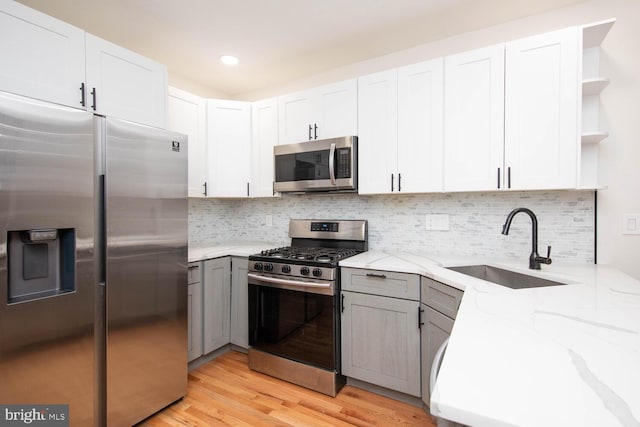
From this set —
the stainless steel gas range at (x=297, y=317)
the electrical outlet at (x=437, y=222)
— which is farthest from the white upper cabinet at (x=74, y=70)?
the electrical outlet at (x=437, y=222)

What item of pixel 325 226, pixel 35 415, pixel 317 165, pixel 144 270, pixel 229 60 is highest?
pixel 229 60

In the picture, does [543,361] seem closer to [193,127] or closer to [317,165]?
[317,165]

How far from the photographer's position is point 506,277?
1881 mm

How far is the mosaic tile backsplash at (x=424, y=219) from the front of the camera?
1951mm

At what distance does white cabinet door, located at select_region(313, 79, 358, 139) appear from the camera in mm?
2367

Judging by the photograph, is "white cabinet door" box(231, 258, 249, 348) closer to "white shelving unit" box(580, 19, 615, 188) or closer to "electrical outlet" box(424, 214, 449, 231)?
"electrical outlet" box(424, 214, 449, 231)

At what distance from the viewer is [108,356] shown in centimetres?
157

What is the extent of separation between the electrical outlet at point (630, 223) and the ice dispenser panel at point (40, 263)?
10.2 feet

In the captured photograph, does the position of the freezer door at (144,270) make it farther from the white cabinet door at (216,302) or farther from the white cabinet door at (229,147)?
the white cabinet door at (229,147)

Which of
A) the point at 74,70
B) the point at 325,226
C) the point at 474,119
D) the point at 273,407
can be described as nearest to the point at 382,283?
the point at 325,226

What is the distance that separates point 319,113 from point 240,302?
1759 millimetres

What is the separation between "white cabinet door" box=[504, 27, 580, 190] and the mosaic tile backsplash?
1.03 feet

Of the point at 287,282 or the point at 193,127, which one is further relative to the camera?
the point at 193,127

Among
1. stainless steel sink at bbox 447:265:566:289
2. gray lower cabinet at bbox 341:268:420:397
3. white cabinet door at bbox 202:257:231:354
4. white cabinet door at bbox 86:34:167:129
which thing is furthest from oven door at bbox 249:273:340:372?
white cabinet door at bbox 86:34:167:129
